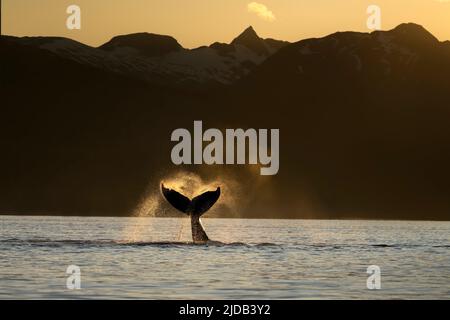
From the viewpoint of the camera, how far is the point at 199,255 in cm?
5916

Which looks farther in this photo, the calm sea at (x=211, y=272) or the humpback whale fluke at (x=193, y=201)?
the humpback whale fluke at (x=193, y=201)

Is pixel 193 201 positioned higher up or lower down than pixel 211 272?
higher up

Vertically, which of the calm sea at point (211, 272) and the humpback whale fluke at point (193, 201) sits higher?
the humpback whale fluke at point (193, 201)

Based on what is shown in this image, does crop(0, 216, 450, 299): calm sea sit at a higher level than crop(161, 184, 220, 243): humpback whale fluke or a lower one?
lower

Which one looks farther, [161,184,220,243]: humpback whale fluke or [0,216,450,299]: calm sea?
[161,184,220,243]: humpback whale fluke

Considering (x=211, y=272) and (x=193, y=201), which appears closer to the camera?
(x=211, y=272)

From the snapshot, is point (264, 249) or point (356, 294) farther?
point (264, 249)
